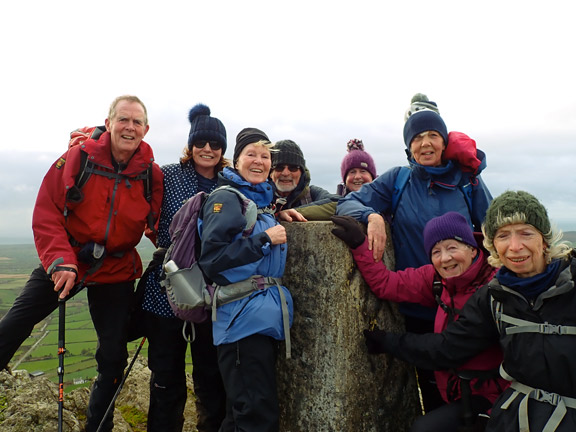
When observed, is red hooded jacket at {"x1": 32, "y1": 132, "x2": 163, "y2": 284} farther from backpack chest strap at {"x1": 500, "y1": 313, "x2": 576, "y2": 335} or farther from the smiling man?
backpack chest strap at {"x1": 500, "y1": 313, "x2": 576, "y2": 335}

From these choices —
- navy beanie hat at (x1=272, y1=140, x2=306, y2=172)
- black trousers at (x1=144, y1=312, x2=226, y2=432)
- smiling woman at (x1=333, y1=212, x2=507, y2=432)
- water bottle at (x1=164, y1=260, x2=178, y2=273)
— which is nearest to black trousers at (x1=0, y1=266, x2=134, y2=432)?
black trousers at (x1=144, y1=312, x2=226, y2=432)

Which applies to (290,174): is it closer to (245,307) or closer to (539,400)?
(245,307)

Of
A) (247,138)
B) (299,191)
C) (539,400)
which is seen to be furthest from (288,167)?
(539,400)

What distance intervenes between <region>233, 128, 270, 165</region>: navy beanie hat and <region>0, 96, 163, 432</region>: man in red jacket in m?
1.58

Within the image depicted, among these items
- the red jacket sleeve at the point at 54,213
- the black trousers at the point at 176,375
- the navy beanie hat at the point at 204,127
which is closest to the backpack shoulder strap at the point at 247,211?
the navy beanie hat at the point at 204,127

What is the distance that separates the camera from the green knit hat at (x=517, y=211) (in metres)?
3.67

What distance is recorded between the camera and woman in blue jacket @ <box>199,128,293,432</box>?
3.98 m

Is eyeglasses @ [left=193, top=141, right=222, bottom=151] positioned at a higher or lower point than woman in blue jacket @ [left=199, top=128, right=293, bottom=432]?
higher

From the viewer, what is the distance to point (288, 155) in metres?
6.79

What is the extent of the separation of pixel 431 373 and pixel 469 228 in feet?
7.42

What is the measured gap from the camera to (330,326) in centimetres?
464

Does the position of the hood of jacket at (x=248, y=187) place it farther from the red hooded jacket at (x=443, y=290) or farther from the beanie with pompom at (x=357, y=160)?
the beanie with pompom at (x=357, y=160)

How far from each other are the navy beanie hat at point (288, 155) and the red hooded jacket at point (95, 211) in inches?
90.1

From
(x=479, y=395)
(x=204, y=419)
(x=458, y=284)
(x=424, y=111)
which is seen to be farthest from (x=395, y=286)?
(x=204, y=419)
